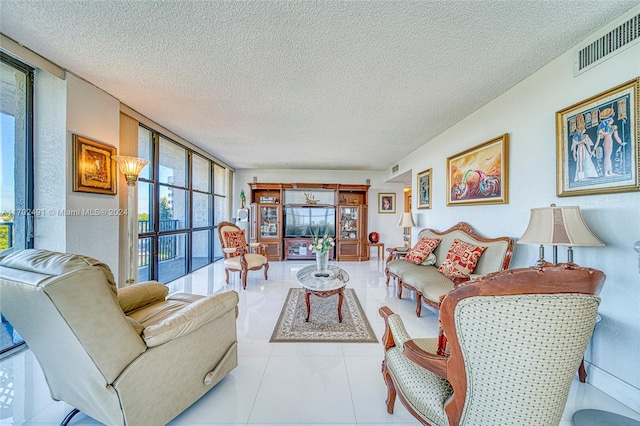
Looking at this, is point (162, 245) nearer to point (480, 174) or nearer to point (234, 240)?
point (234, 240)

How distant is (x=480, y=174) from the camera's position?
2.92 meters

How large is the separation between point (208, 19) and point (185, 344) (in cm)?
210

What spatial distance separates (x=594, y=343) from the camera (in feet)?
5.77

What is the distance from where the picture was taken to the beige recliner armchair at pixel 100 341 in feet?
3.33

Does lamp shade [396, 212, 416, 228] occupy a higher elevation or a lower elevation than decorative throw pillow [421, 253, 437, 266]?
higher

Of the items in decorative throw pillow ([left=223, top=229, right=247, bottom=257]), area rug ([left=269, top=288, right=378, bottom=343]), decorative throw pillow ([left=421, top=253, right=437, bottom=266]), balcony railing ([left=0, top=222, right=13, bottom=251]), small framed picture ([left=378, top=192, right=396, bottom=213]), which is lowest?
area rug ([left=269, top=288, right=378, bottom=343])

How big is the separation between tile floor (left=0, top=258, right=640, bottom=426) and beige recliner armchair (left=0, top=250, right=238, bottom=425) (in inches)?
8.0

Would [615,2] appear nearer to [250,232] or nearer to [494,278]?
[494,278]

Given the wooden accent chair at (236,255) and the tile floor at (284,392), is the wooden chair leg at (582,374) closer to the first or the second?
the tile floor at (284,392)

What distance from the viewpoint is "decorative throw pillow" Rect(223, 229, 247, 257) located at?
429 cm

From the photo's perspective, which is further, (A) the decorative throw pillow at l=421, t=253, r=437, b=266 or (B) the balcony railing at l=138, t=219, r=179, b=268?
(B) the balcony railing at l=138, t=219, r=179, b=268

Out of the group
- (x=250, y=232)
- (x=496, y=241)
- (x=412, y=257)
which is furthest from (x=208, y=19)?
(x=250, y=232)

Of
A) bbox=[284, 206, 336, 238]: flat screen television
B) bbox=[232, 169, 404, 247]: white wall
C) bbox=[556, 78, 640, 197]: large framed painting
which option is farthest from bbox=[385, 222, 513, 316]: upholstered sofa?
bbox=[232, 169, 404, 247]: white wall

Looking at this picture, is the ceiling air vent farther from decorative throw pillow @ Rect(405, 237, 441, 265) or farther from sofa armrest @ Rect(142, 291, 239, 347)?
sofa armrest @ Rect(142, 291, 239, 347)
